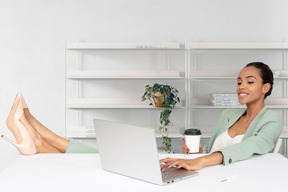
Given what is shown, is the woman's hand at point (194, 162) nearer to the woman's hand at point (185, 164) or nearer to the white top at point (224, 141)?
the woman's hand at point (185, 164)

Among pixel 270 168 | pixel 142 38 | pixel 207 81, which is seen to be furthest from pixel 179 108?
pixel 270 168

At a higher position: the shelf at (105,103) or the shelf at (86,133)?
the shelf at (105,103)

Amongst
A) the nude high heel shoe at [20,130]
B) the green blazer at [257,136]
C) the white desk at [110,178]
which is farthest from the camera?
the nude high heel shoe at [20,130]

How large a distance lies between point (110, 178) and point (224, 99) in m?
2.55

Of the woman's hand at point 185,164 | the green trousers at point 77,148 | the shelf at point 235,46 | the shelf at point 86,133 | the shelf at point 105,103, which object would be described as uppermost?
the shelf at point 235,46

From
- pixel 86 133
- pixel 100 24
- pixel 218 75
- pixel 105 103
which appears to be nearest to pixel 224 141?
pixel 218 75

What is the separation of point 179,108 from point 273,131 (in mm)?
1871

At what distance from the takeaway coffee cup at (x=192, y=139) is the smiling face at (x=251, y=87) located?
44 centimetres

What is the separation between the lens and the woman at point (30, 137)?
1889 mm

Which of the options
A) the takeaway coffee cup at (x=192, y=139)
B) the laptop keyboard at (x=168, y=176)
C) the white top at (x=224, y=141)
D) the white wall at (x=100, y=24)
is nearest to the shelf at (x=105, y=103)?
the white wall at (x=100, y=24)

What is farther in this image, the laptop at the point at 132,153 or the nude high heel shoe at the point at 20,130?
the nude high heel shoe at the point at 20,130

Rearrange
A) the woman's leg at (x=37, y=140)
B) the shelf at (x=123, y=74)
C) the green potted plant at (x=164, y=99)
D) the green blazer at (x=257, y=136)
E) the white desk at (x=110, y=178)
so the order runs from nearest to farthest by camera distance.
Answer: the white desk at (x=110, y=178), the green blazer at (x=257, y=136), the woman's leg at (x=37, y=140), the green potted plant at (x=164, y=99), the shelf at (x=123, y=74)

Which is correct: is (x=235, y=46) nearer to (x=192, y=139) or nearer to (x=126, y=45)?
(x=126, y=45)

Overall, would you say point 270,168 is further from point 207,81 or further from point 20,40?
point 20,40
